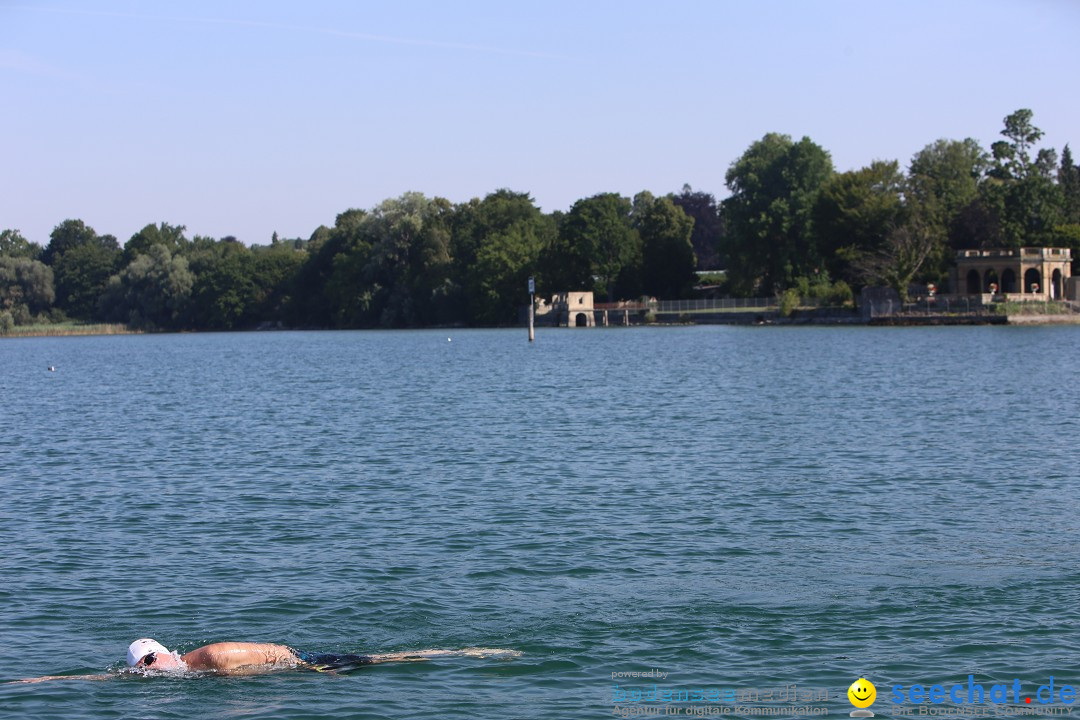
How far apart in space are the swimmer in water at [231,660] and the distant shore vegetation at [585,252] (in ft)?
337

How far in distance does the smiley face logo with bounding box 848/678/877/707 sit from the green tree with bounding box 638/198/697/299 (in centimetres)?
12739

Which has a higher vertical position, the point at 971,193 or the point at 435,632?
the point at 971,193

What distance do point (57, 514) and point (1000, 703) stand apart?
15804 millimetres

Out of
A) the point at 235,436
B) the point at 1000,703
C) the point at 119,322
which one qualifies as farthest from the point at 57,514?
the point at 119,322

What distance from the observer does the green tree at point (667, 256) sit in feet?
452

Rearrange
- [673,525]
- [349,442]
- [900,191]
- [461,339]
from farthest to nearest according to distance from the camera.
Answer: [900,191], [461,339], [349,442], [673,525]

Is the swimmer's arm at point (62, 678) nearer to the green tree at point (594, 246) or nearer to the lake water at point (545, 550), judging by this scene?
the lake water at point (545, 550)

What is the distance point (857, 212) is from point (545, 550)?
102 m

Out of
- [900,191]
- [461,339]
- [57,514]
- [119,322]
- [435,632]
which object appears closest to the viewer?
[435,632]

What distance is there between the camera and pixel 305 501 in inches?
866

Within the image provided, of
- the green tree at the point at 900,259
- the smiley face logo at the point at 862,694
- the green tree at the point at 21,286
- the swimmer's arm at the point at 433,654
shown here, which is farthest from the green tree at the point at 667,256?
the smiley face logo at the point at 862,694

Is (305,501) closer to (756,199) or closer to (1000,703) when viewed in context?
(1000,703)

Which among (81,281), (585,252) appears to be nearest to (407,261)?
(585,252)

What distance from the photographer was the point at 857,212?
373 feet
